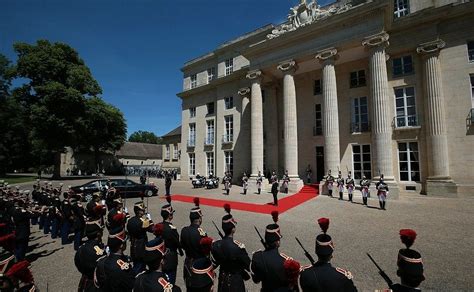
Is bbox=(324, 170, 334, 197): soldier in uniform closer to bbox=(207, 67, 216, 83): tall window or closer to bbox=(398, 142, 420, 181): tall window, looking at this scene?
bbox=(398, 142, 420, 181): tall window

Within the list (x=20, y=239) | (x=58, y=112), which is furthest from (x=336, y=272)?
(x=58, y=112)

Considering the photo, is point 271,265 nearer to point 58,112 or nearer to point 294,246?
point 294,246

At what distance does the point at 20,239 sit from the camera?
668cm

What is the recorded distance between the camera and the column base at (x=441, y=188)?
1634 centimetres

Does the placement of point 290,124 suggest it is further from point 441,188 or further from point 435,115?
point 441,188

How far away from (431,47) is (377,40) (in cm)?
420

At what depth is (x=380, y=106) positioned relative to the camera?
669 inches

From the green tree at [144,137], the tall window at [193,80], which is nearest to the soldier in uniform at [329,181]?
the tall window at [193,80]

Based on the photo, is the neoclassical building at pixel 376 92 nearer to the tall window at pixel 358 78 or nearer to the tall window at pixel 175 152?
the tall window at pixel 358 78

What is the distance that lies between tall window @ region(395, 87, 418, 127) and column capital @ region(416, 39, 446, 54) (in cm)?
267

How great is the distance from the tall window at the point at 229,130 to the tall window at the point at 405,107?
16.5m

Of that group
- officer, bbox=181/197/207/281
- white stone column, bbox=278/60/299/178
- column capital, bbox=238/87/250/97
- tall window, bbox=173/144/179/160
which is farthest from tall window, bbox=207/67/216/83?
officer, bbox=181/197/207/281

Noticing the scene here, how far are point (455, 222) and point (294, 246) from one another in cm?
778

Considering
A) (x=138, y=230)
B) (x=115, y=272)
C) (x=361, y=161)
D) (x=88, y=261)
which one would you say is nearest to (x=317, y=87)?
(x=361, y=161)
